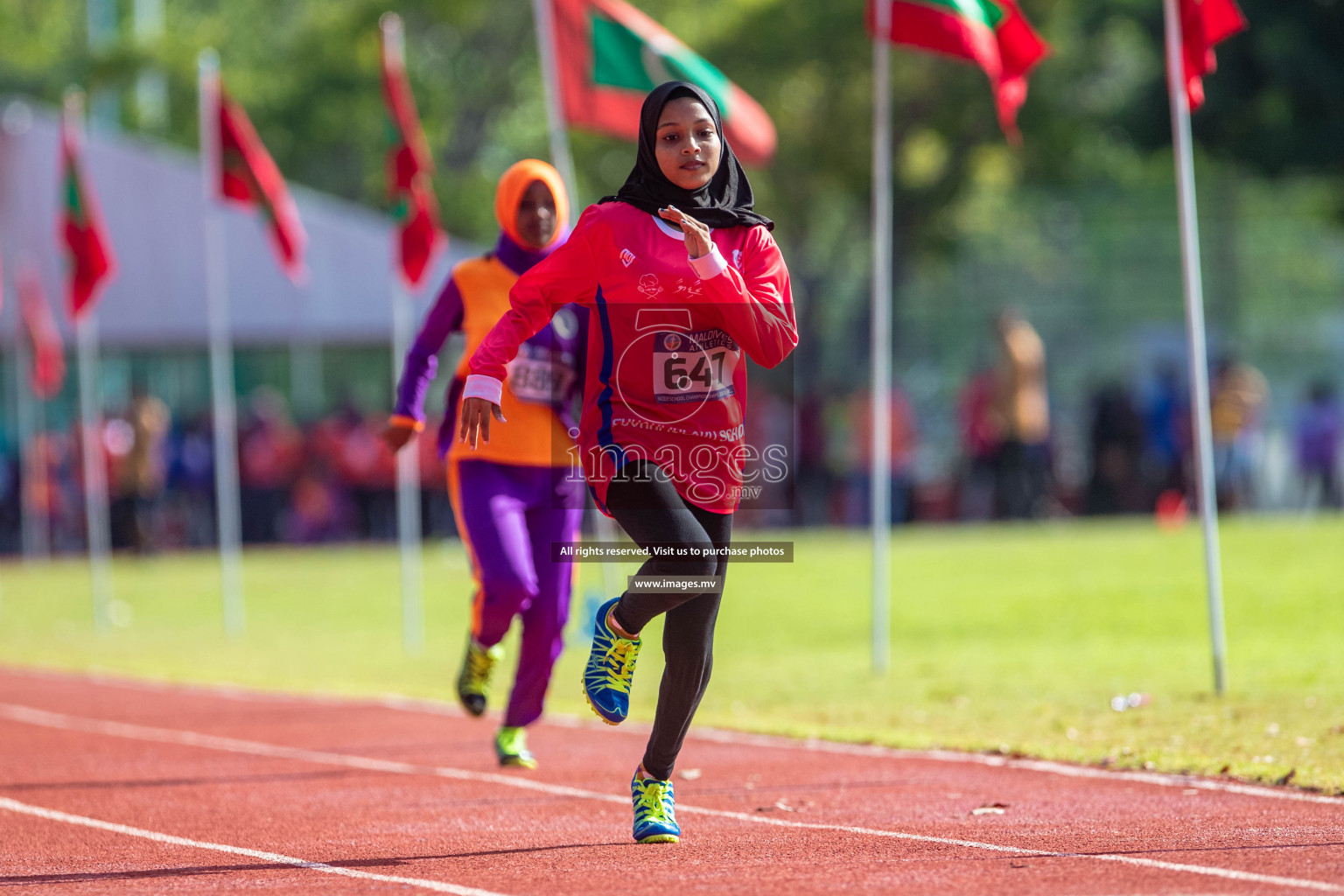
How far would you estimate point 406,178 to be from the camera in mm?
15883

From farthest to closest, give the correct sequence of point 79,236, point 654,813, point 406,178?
point 79,236 < point 406,178 < point 654,813

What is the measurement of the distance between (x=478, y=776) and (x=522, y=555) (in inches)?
41.2

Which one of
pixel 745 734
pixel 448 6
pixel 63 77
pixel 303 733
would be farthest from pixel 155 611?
pixel 63 77

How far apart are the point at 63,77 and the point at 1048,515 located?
3084 centimetres

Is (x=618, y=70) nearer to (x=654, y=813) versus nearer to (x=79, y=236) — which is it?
(x=79, y=236)

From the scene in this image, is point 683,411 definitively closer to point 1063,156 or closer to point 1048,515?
point 1048,515

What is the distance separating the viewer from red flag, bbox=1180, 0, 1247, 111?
1034 centimetres

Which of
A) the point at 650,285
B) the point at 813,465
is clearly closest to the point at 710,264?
the point at 650,285

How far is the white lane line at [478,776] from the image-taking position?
5.70 meters

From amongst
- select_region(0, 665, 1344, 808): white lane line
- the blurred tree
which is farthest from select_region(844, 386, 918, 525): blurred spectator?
select_region(0, 665, 1344, 808): white lane line

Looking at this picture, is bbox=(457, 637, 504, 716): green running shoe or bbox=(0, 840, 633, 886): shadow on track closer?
bbox=(0, 840, 633, 886): shadow on track

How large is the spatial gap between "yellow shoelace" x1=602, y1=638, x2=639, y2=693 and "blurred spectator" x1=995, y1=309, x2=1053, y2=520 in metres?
15.6

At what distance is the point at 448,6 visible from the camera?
4153 cm

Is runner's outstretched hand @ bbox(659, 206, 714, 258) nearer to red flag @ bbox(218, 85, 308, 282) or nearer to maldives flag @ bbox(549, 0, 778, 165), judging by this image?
maldives flag @ bbox(549, 0, 778, 165)
